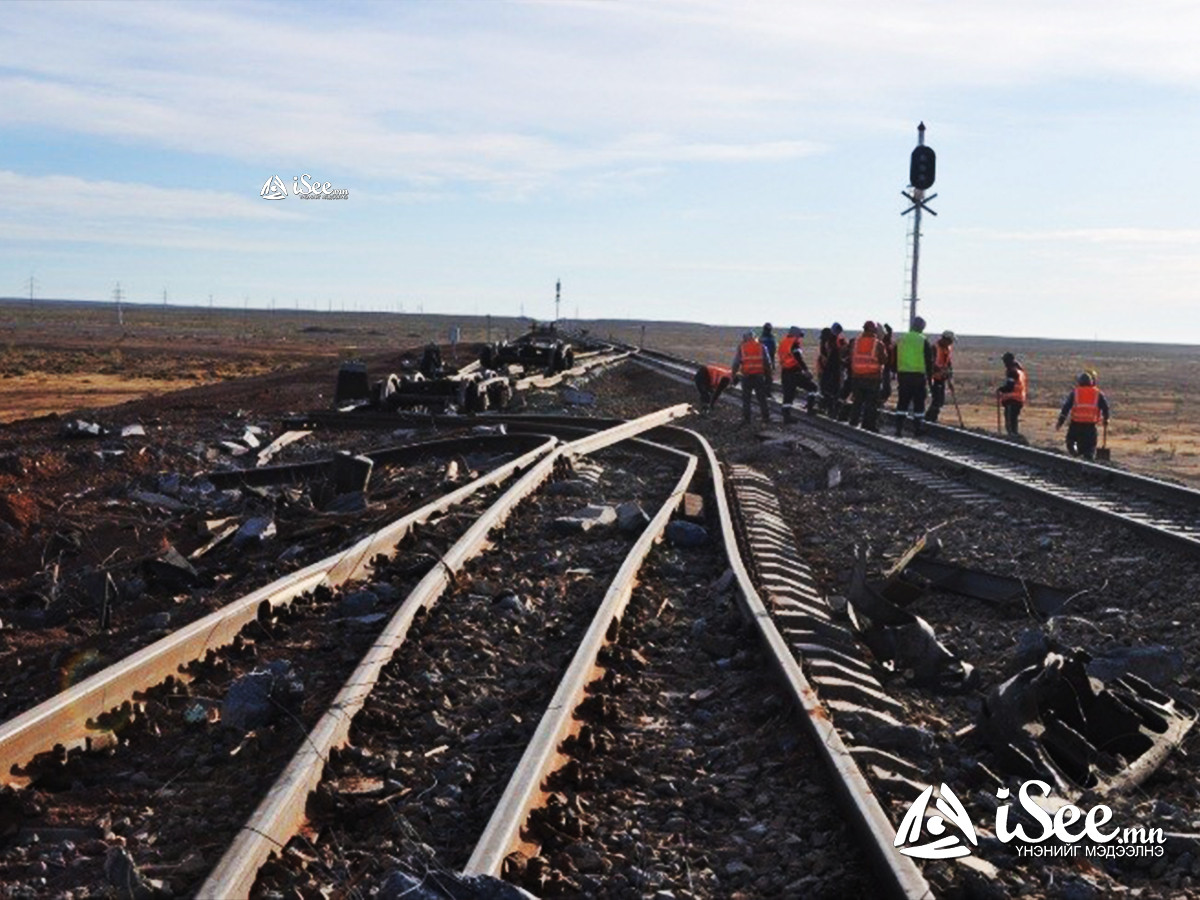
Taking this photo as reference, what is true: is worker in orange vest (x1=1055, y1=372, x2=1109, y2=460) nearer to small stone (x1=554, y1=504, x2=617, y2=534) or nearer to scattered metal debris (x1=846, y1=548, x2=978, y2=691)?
small stone (x1=554, y1=504, x2=617, y2=534)

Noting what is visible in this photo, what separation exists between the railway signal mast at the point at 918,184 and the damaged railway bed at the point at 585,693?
18920mm

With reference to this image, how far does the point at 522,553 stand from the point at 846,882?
696 centimetres

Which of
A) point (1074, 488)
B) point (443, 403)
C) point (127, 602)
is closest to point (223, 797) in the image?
point (127, 602)

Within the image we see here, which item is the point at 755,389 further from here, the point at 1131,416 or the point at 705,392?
the point at 1131,416

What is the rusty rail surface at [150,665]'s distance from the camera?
6.33 meters

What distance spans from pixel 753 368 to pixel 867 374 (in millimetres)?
1903

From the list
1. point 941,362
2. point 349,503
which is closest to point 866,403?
point 941,362

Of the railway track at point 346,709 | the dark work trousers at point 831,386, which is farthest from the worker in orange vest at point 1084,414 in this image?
the railway track at point 346,709

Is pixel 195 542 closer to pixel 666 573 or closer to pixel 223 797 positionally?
pixel 666 573

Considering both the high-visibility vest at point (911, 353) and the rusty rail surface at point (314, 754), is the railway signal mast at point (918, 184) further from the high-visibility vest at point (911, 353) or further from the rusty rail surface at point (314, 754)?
the rusty rail surface at point (314, 754)

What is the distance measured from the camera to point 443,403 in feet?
82.6

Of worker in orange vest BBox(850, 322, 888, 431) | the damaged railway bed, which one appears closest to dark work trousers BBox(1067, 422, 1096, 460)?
worker in orange vest BBox(850, 322, 888, 431)

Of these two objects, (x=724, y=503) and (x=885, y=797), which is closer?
(x=885, y=797)

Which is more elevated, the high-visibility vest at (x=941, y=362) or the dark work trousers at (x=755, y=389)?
the high-visibility vest at (x=941, y=362)
